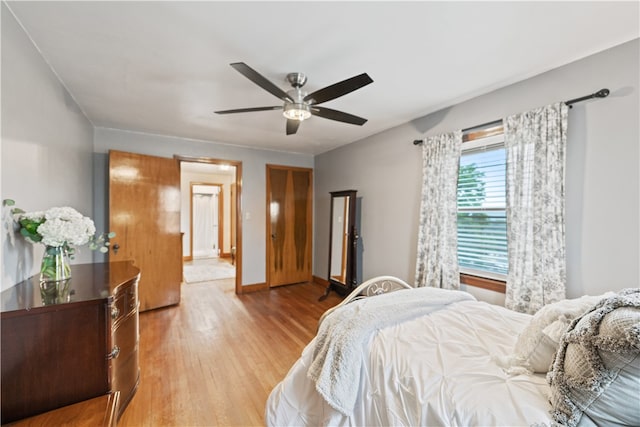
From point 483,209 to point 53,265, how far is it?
3.43 meters

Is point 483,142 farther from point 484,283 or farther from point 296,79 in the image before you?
point 296,79

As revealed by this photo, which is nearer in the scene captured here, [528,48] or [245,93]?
[528,48]

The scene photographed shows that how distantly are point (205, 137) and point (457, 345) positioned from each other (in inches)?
159

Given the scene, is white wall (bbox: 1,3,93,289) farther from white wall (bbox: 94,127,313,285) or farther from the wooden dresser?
white wall (bbox: 94,127,313,285)

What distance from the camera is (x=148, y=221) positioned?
11.7 ft

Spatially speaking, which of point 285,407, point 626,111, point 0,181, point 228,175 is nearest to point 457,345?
point 285,407

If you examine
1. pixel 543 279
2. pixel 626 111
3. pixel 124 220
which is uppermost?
pixel 626 111

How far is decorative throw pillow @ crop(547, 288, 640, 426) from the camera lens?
805 mm

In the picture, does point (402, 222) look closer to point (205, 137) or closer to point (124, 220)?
point (205, 137)

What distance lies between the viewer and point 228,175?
7664mm

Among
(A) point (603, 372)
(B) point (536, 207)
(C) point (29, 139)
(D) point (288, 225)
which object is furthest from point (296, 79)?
(D) point (288, 225)

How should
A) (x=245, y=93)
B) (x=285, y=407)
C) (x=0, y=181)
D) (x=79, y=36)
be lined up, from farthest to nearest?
(x=245, y=93), (x=79, y=36), (x=285, y=407), (x=0, y=181)

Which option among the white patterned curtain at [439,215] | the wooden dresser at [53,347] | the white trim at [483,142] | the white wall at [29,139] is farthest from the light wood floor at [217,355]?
the white trim at [483,142]

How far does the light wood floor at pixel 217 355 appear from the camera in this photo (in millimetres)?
1820
